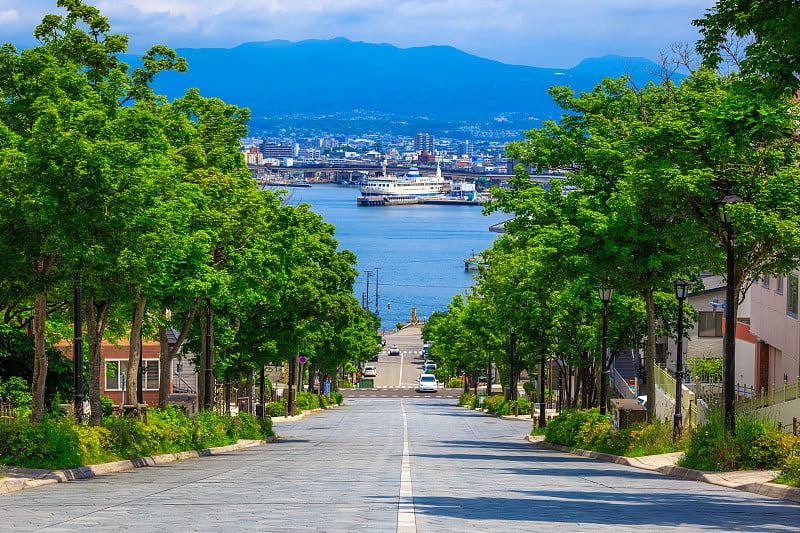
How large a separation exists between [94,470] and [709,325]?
5504 centimetres

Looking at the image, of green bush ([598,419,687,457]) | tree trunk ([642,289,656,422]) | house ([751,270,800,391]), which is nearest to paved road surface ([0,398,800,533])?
green bush ([598,419,687,457])

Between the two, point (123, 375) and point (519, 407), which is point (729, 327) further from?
point (519, 407)

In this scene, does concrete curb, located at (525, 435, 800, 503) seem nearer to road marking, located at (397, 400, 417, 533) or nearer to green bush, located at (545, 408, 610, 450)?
green bush, located at (545, 408, 610, 450)

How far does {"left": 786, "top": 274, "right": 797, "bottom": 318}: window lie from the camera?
40281 mm

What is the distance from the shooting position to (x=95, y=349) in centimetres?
2802

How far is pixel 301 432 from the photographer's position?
4875 cm

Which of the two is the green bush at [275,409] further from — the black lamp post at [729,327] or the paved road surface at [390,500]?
the black lamp post at [729,327]

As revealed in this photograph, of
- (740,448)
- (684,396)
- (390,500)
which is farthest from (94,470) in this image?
(684,396)

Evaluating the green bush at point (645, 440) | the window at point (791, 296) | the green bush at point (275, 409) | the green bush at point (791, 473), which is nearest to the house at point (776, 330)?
the window at point (791, 296)

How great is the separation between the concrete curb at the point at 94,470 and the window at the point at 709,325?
44.2 m

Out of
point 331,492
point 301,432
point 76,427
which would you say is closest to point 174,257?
point 76,427

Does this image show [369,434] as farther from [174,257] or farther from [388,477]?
[388,477]

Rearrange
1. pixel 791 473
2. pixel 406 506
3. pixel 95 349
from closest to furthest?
pixel 406 506 → pixel 791 473 → pixel 95 349

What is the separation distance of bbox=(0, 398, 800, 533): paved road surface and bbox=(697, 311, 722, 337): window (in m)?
43.8
